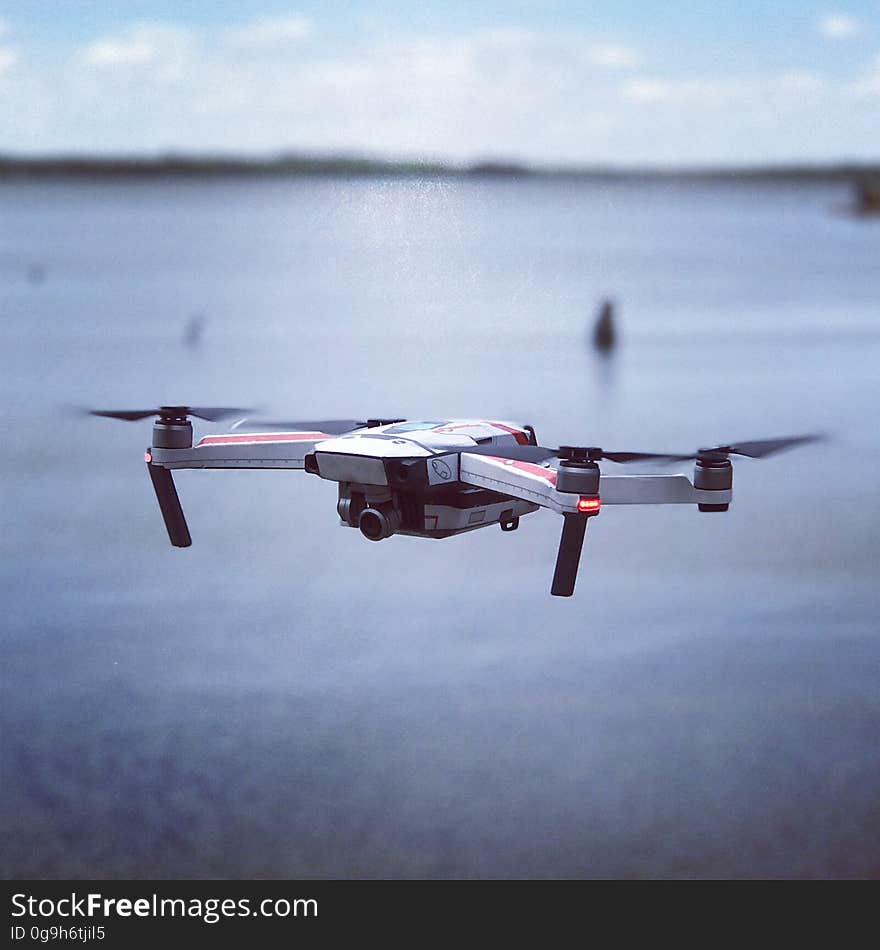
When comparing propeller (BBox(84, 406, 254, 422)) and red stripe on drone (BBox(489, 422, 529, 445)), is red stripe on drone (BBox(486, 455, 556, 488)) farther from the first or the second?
propeller (BBox(84, 406, 254, 422))

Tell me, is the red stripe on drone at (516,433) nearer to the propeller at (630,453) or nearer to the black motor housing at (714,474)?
the propeller at (630,453)

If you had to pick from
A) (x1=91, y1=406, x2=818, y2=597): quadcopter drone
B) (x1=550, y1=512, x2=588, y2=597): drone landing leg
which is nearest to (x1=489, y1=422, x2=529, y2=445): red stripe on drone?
(x1=91, y1=406, x2=818, y2=597): quadcopter drone

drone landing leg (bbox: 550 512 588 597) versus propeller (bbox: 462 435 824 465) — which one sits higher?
propeller (bbox: 462 435 824 465)

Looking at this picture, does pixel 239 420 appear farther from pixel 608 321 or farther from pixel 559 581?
pixel 608 321

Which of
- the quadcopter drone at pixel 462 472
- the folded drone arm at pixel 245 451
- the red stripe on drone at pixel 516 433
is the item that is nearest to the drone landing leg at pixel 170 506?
the folded drone arm at pixel 245 451

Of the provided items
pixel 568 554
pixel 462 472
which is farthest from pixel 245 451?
pixel 568 554

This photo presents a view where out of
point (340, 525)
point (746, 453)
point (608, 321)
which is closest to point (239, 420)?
point (340, 525)
